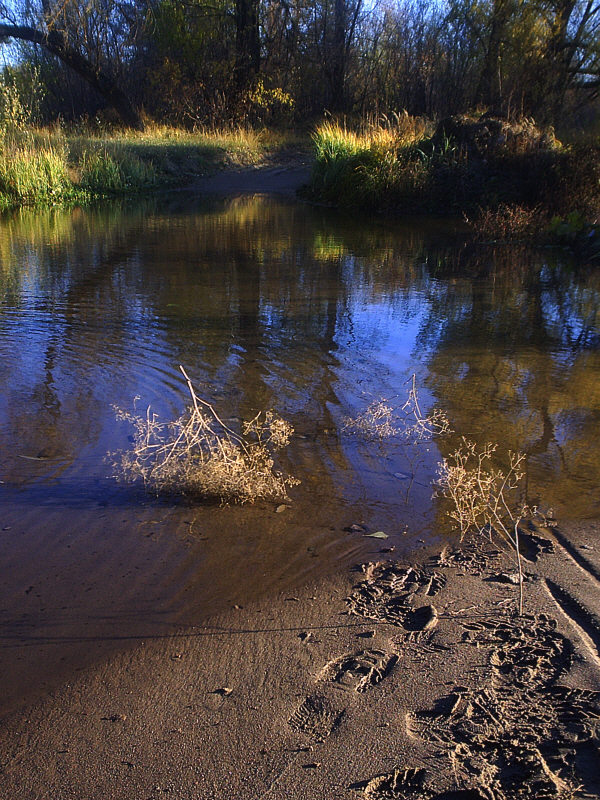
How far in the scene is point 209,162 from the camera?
74.3 ft

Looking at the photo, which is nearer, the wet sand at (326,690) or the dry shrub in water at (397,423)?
the wet sand at (326,690)

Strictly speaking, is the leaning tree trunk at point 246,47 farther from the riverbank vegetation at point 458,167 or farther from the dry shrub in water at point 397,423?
the dry shrub in water at point 397,423

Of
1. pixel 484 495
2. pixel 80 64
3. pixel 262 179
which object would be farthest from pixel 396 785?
pixel 80 64

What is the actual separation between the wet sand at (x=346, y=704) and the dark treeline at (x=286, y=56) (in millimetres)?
23387

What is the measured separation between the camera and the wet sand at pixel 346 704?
1821mm

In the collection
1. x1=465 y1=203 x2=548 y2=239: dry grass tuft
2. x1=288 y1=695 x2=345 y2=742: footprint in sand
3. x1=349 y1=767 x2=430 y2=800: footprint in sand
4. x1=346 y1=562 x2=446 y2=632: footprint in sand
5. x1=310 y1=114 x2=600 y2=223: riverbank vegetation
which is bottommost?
x1=346 y1=562 x2=446 y2=632: footprint in sand

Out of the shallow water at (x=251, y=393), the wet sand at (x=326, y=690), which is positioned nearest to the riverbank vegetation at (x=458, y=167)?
the shallow water at (x=251, y=393)

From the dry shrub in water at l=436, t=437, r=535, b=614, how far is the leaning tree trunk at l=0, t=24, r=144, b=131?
23874 mm

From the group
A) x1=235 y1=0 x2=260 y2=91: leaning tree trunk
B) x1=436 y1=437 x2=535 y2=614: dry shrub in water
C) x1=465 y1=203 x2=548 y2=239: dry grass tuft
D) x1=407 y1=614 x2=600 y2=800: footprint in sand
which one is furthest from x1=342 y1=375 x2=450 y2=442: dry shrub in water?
x1=235 y1=0 x2=260 y2=91: leaning tree trunk

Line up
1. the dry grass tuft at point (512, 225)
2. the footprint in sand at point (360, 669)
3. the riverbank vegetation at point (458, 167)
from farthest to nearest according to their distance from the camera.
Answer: the riverbank vegetation at point (458, 167) → the dry grass tuft at point (512, 225) → the footprint in sand at point (360, 669)

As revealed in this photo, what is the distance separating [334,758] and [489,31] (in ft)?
90.3

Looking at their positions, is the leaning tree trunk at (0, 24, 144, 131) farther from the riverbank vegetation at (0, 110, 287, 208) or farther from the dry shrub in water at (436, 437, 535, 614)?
the dry shrub in water at (436, 437, 535, 614)

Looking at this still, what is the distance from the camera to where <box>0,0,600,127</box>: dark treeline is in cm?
2298

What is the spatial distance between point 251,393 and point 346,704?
2887 millimetres
